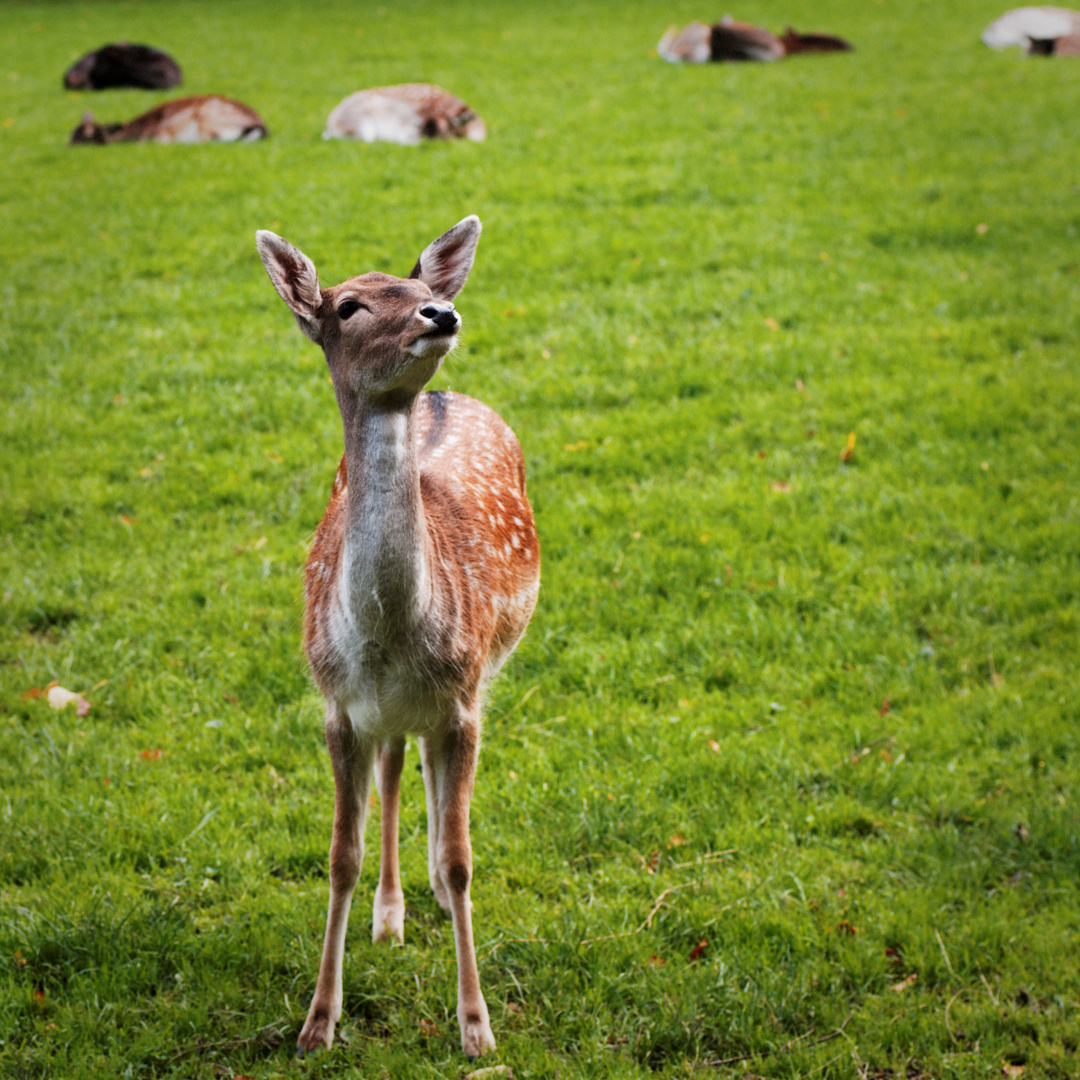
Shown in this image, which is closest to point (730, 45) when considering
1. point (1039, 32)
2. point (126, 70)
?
point (1039, 32)

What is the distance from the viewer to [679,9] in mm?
22703

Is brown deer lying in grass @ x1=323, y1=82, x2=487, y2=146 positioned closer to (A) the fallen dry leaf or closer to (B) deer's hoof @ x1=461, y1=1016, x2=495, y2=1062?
(A) the fallen dry leaf

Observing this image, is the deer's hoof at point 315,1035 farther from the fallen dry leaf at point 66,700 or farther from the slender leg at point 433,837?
the fallen dry leaf at point 66,700

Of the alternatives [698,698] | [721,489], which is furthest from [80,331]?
[698,698]

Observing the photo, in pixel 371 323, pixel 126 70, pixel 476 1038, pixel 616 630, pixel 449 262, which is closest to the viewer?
pixel 371 323

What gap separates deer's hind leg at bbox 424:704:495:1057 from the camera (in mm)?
3324

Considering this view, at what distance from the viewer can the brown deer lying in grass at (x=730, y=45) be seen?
17.2 metres

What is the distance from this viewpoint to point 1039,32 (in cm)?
1758

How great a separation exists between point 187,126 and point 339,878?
12.4 m

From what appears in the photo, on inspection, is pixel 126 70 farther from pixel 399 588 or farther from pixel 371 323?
pixel 399 588

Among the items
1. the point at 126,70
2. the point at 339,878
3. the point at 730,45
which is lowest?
the point at 339,878

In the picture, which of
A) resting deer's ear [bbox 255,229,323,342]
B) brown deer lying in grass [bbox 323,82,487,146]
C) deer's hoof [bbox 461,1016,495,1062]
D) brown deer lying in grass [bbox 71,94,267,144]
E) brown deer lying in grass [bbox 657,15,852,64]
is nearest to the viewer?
resting deer's ear [bbox 255,229,323,342]

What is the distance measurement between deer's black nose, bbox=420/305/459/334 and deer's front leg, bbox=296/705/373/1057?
1277mm

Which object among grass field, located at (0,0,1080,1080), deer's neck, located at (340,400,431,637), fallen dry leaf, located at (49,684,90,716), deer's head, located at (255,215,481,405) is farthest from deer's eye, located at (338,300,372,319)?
fallen dry leaf, located at (49,684,90,716)
